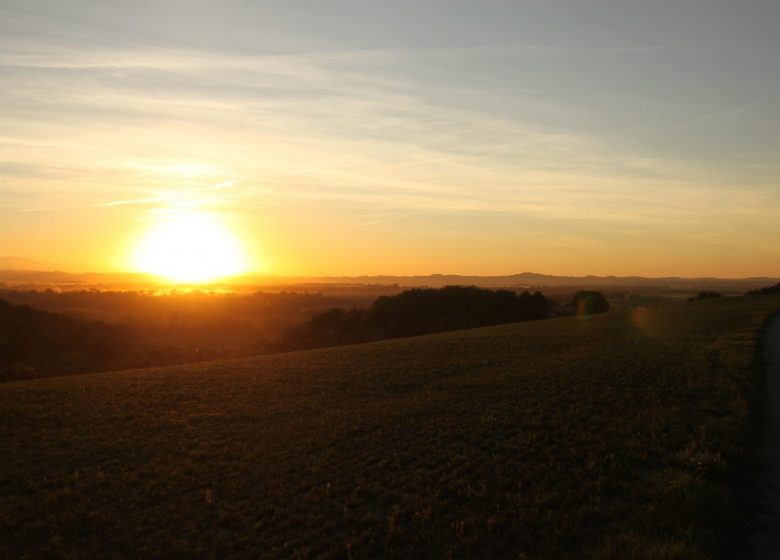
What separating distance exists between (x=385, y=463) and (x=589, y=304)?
8253 centimetres

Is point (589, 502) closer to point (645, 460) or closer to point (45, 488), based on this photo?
point (645, 460)

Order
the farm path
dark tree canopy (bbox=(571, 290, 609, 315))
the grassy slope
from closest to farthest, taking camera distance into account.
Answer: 1. the farm path
2. the grassy slope
3. dark tree canopy (bbox=(571, 290, 609, 315))

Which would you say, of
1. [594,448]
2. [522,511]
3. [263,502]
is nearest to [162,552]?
[263,502]

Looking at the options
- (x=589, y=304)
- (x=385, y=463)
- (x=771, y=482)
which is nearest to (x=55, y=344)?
(x=385, y=463)

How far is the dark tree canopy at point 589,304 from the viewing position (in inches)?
3543

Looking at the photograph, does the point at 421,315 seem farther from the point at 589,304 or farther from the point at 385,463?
the point at 385,463

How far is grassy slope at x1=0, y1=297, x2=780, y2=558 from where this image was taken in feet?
32.2

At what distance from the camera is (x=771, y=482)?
11.1 m

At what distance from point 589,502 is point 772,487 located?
334cm

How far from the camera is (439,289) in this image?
92.6m

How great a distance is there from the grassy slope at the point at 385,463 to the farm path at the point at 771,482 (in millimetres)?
602

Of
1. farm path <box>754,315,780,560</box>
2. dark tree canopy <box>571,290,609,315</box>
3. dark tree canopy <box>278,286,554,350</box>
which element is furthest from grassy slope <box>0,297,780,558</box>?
dark tree canopy <box>571,290,609,315</box>

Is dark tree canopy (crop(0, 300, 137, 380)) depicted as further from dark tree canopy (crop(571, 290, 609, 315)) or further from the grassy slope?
dark tree canopy (crop(571, 290, 609, 315))

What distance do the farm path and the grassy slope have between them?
0.60 m
